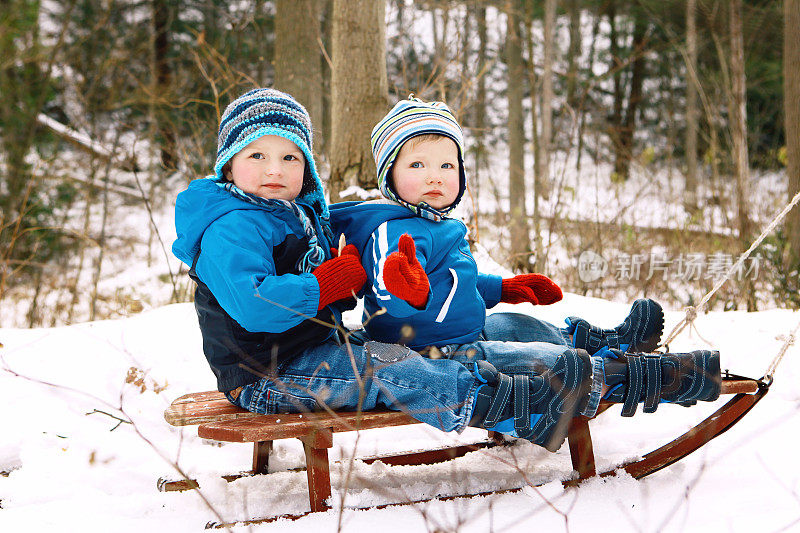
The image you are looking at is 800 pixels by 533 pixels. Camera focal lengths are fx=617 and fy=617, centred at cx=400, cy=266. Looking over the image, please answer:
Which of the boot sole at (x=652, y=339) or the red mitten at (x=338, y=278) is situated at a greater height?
the red mitten at (x=338, y=278)

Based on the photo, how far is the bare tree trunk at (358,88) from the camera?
3.85 meters

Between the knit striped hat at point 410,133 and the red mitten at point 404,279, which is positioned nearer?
the red mitten at point 404,279

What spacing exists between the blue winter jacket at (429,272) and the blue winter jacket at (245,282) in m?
0.22

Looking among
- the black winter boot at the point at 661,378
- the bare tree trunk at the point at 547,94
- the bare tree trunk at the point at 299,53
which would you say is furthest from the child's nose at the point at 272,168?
the bare tree trunk at the point at 547,94

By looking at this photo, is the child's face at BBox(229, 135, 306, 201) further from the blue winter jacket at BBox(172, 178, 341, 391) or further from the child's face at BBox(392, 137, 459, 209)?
the child's face at BBox(392, 137, 459, 209)

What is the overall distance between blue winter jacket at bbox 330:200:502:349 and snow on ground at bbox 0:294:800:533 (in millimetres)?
478

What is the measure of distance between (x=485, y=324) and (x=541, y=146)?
28.4 feet

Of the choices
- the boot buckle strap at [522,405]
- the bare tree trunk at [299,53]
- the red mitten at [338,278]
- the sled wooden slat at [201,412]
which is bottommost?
the sled wooden slat at [201,412]

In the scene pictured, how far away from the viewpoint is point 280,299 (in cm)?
182

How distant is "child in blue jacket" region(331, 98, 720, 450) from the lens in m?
1.95

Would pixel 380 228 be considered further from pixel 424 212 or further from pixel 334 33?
pixel 334 33

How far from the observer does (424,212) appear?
2.25 meters

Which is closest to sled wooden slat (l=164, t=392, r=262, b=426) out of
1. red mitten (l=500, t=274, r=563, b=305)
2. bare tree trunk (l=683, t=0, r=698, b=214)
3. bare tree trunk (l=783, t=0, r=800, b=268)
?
red mitten (l=500, t=274, r=563, b=305)

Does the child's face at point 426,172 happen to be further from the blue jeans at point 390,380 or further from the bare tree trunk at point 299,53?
the bare tree trunk at point 299,53
